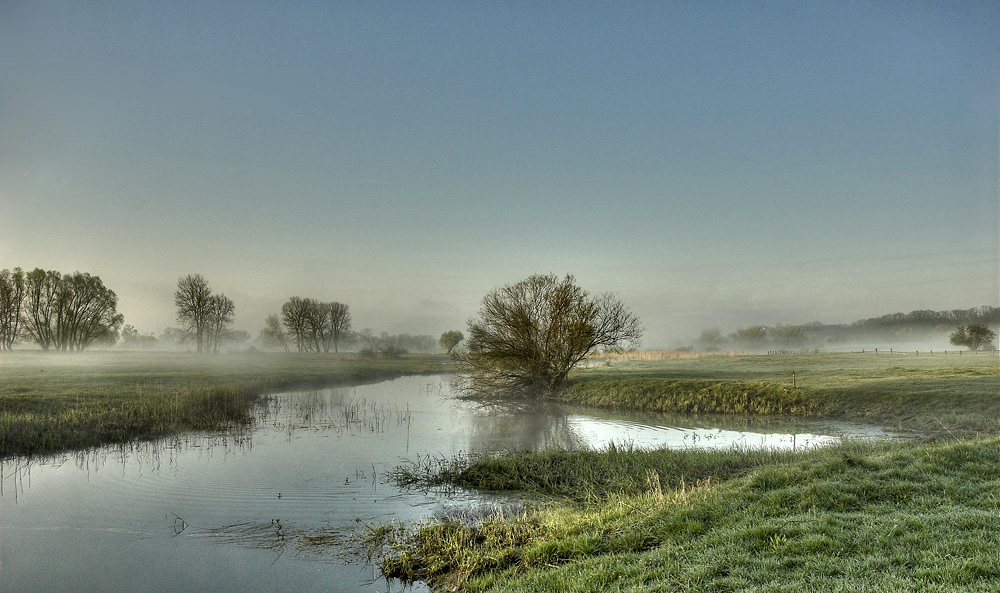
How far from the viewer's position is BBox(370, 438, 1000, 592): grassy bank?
18.9 feet

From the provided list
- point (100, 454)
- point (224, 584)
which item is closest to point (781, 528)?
point (224, 584)

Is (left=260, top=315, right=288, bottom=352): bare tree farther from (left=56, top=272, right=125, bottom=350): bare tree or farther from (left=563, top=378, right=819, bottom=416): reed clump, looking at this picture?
(left=563, top=378, right=819, bottom=416): reed clump

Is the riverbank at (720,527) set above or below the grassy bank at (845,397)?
above

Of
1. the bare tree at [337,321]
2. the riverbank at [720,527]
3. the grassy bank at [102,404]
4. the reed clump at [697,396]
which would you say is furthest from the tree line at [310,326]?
the riverbank at [720,527]

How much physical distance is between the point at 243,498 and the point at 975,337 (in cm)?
9470

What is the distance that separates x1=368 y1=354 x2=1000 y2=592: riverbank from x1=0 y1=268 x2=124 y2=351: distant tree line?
155ft

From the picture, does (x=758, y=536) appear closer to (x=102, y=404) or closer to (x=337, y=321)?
(x=102, y=404)

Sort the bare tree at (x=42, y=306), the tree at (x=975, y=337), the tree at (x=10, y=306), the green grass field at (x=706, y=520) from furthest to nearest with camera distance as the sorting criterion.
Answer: the tree at (x=975, y=337) < the bare tree at (x=42, y=306) < the tree at (x=10, y=306) < the green grass field at (x=706, y=520)

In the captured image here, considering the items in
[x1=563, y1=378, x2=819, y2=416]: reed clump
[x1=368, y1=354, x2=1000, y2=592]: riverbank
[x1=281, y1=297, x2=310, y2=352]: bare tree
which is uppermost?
[x1=281, y1=297, x2=310, y2=352]: bare tree

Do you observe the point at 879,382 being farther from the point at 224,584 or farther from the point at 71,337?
the point at 71,337

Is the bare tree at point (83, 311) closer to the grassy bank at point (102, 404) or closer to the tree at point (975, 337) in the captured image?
the grassy bank at point (102, 404)

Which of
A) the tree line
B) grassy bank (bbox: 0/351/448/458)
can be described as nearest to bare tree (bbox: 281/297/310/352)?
the tree line

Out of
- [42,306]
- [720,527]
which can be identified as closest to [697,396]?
[720,527]

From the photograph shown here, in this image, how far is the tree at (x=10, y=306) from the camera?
42719 mm
